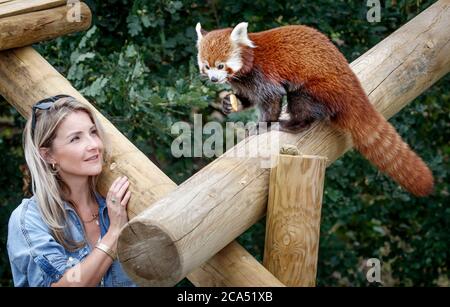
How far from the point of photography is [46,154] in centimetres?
262

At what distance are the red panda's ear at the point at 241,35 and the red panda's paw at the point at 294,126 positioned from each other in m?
0.36

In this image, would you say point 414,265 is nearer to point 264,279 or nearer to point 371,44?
point 371,44

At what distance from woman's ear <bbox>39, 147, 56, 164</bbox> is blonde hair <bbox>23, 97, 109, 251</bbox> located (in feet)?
0.04

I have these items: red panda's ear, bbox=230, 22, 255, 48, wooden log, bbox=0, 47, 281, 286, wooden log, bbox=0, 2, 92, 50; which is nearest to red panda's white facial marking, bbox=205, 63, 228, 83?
red panda's ear, bbox=230, 22, 255, 48

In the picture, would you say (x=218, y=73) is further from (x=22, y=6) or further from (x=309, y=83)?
(x=22, y=6)

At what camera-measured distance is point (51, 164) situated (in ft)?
8.61

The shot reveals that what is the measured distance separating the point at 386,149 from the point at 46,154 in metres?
1.28

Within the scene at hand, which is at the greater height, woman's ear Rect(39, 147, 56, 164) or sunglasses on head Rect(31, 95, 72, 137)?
sunglasses on head Rect(31, 95, 72, 137)

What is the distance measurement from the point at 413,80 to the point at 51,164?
5.19 ft

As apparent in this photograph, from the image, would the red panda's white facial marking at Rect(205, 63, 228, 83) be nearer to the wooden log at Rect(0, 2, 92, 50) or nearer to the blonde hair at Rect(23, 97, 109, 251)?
the blonde hair at Rect(23, 97, 109, 251)

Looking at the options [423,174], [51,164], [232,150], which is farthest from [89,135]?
[423,174]

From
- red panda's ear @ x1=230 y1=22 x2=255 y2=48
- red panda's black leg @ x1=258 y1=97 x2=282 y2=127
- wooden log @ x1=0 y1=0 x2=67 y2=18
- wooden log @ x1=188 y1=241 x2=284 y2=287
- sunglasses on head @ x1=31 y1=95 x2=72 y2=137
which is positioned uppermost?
wooden log @ x1=0 y1=0 x2=67 y2=18

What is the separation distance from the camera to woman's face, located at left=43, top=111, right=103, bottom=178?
8.36 feet

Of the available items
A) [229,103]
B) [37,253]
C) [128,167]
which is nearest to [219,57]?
[229,103]
